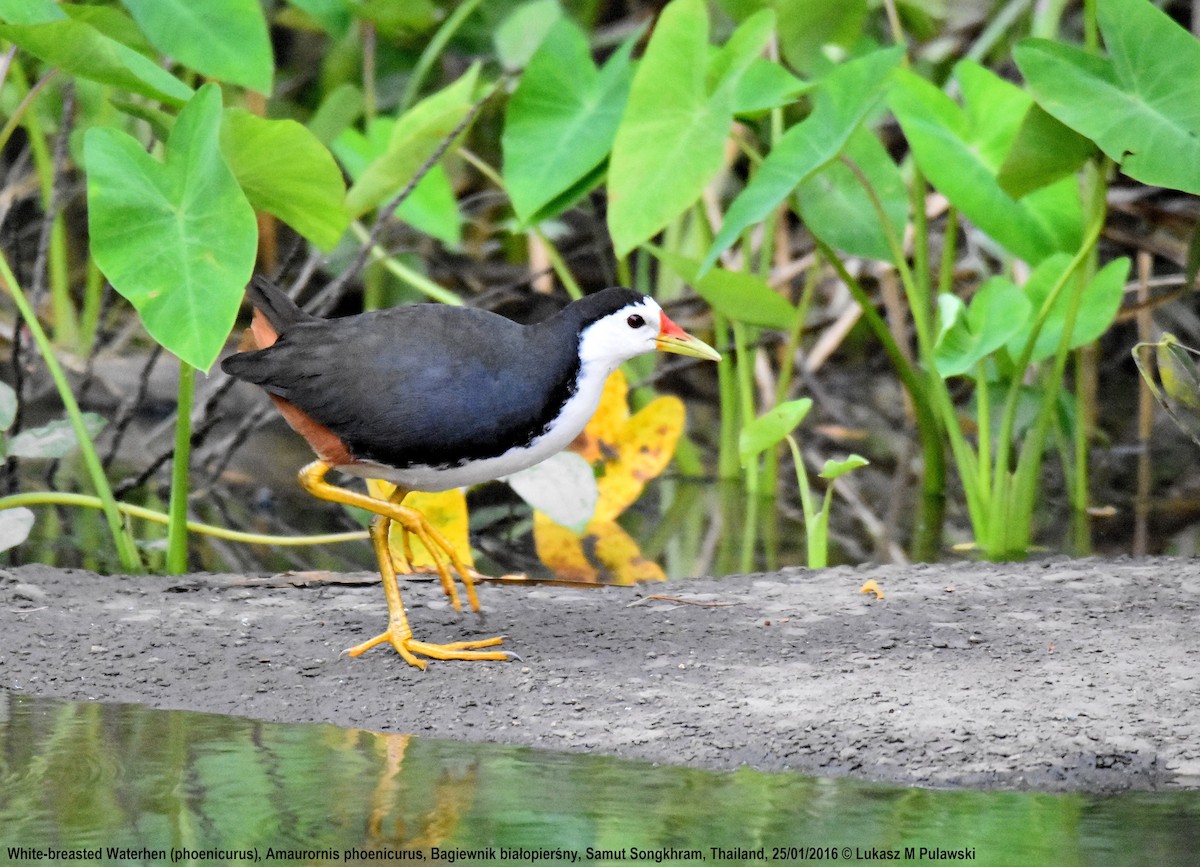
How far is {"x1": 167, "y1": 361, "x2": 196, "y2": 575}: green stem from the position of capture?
3475mm

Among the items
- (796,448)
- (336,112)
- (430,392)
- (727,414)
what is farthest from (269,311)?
(336,112)

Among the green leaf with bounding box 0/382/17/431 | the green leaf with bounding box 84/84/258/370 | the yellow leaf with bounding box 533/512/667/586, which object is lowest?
the yellow leaf with bounding box 533/512/667/586

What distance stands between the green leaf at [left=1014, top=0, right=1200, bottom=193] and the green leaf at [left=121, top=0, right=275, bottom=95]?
186cm

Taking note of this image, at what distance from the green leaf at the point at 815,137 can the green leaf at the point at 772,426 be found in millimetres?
461

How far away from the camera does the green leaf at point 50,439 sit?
384cm

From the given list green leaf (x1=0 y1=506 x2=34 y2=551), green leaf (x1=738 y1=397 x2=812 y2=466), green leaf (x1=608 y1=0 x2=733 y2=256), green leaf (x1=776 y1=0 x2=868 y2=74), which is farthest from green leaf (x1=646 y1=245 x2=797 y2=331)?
green leaf (x1=0 y1=506 x2=34 y2=551)

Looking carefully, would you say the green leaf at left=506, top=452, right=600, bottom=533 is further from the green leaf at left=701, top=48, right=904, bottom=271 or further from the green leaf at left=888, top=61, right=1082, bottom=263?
the green leaf at left=888, top=61, right=1082, bottom=263

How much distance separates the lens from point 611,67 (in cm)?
461

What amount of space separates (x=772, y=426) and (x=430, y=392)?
37.1 inches

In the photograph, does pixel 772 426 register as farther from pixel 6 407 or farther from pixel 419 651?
pixel 6 407

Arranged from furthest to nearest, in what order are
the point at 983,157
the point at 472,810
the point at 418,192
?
the point at 418,192
the point at 983,157
the point at 472,810

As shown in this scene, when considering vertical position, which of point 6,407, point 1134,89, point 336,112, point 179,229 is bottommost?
point 6,407

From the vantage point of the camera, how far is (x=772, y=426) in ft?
12.1

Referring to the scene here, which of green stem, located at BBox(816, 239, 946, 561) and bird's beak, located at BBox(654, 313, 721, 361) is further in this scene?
green stem, located at BBox(816, 239, 946, 561)
